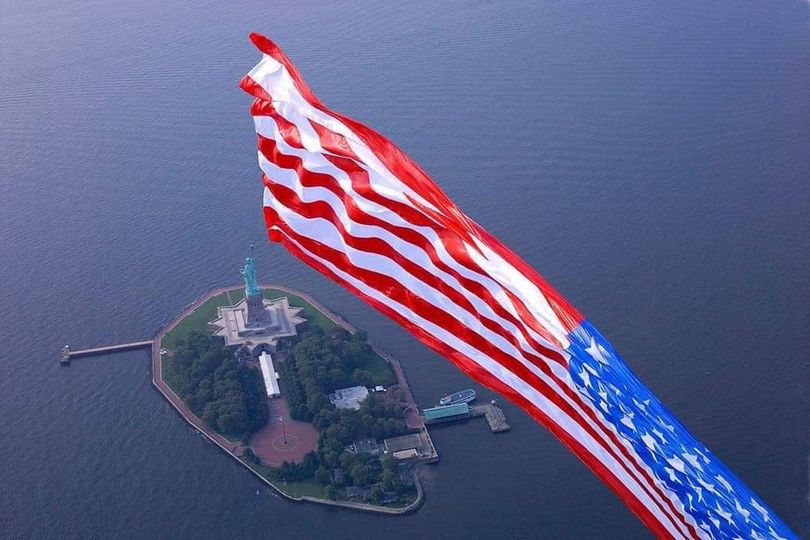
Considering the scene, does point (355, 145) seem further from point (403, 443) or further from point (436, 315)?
point (403, 443)

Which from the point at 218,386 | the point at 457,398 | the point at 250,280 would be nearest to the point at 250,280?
the point at 250,280

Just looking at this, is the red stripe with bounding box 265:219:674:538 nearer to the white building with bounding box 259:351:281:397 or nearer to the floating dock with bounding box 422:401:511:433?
the floating dock with bounding box 422:401:511:433

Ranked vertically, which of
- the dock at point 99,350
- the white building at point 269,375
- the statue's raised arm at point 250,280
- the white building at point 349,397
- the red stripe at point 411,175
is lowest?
the red stripe at point 411,175

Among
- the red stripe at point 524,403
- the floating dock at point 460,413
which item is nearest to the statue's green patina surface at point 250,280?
the floating dock at point 460,413

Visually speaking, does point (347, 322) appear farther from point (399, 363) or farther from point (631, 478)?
point (631, 478)

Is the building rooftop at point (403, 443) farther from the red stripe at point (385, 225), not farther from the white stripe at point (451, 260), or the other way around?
the white stripe at point (451, 260)

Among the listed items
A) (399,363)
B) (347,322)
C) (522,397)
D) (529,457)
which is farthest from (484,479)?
(522,397)
